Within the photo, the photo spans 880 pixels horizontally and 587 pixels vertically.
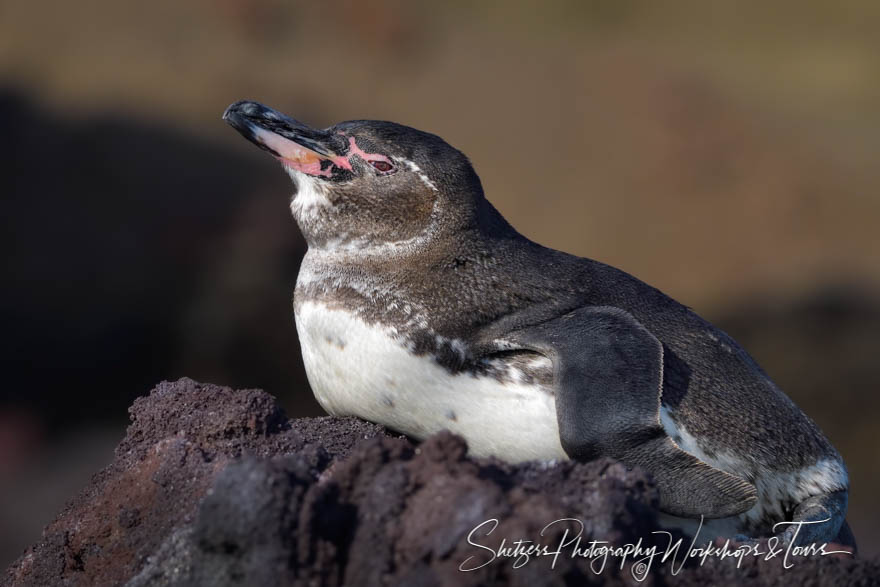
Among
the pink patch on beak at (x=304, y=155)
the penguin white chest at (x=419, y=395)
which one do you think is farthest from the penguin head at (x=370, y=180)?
the penguin white chest at (x=419, y=395)

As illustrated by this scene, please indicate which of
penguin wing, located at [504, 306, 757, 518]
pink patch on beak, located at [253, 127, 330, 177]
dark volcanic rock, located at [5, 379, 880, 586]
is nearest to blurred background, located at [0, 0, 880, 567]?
pink patch on beak, located at [253, 127, 330, 177]

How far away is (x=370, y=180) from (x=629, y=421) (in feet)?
2.97

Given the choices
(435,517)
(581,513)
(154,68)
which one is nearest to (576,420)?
(581,513)

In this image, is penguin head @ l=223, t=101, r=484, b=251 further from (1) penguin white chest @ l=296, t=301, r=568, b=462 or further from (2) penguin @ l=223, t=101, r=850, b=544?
(1) penguin white chest @ l=296, t=301, r=568, b=462

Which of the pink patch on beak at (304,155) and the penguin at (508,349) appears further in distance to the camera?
the pink patch on beak at (304,155)

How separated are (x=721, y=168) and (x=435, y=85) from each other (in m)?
2.71

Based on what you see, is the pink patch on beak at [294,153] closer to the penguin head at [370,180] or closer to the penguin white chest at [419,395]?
the penguin head at [370,180]

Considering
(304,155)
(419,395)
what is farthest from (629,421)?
(304,155)

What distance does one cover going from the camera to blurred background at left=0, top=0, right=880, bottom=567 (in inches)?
320

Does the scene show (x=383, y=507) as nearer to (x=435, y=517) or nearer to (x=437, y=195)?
(x=435, y=517)

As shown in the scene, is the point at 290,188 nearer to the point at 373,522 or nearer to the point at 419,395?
the point at 419,395

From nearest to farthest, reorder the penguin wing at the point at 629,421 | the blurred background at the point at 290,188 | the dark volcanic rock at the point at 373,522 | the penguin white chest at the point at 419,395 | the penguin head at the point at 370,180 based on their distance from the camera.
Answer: the dark volcanic rock at the point at 373,522 < the penguin wing at the point at 629,421 < the penguin white chest at the point at 419,395 < the penguin head at the point at 370,180 < the blurred background at the point at 290,188

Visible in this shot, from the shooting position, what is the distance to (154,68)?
30.5ft

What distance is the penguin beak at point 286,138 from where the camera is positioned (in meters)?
2.56
